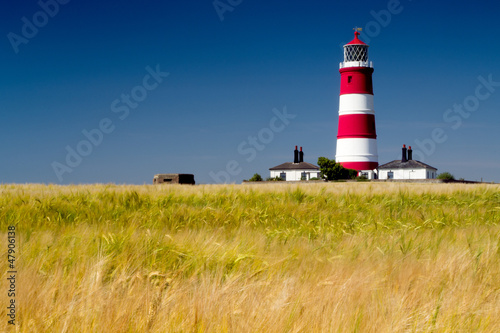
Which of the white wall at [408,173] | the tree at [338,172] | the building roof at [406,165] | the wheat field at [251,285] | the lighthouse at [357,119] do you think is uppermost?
the lighthouse at [357,119]

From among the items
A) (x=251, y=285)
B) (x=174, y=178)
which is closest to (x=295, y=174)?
(x=174, y=178)

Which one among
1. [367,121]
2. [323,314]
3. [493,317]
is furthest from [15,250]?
[367,121]

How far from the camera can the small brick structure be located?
82.2 feet

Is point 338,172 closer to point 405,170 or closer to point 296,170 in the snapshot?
point 405,170

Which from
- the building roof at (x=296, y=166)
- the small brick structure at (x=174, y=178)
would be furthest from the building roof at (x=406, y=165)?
the small brick structure at (x=174, y=178)

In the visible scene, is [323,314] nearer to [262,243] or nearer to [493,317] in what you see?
[493,317]

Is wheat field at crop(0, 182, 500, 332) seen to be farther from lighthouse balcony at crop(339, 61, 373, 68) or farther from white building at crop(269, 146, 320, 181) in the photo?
white building at crop(269, 146, 320, 181)

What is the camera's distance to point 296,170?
63812 mm

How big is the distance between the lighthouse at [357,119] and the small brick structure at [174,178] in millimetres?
21948

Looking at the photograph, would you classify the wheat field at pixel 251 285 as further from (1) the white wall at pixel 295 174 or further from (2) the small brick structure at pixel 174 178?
(1) the white wall at pixel 295 174

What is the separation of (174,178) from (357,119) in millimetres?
23112

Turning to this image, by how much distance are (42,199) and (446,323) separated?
25.9 ft

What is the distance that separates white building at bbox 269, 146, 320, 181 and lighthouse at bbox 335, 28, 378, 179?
15.9 metres

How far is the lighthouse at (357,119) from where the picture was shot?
1725 inches
